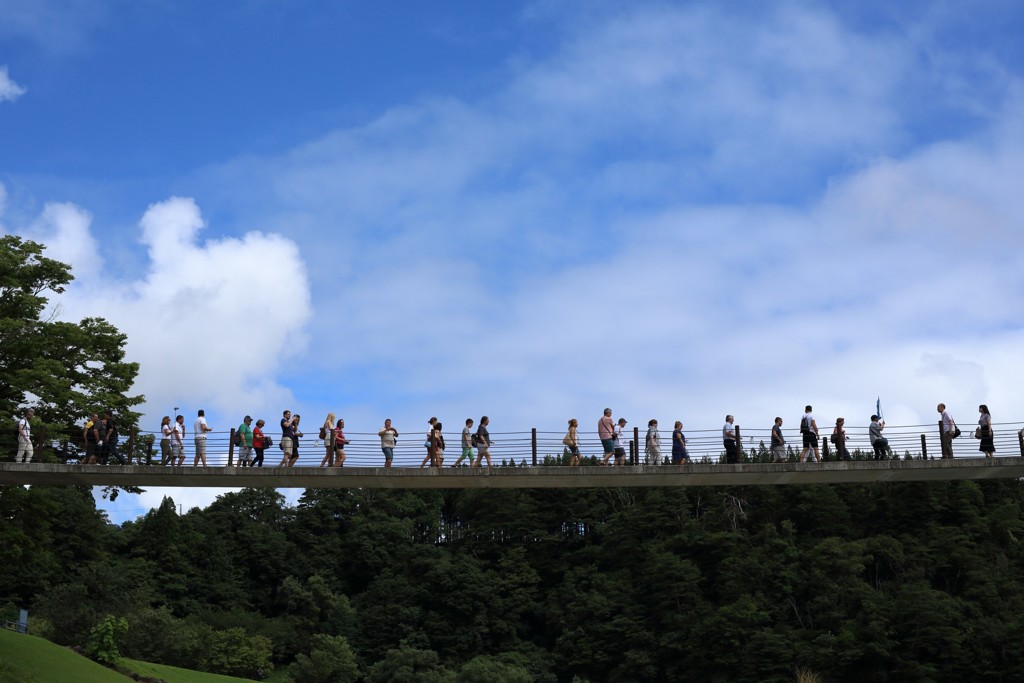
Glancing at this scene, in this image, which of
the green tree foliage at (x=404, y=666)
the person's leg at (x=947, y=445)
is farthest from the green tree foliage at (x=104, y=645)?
the person's leg at (x=947, y=445)

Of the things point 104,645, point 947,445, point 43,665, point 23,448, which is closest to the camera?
point 947,445

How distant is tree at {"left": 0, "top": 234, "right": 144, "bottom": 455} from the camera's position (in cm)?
3064

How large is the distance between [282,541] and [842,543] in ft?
140

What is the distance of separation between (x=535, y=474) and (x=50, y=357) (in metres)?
Result: 16.2

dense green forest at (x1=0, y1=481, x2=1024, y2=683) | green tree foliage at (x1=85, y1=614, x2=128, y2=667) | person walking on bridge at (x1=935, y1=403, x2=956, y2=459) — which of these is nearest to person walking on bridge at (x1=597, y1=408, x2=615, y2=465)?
person walking on bridge at (x1=935, y1=403, x2=956, y2=459)

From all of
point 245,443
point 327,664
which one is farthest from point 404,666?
point 245,443

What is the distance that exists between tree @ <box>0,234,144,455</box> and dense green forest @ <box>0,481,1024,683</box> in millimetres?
24221

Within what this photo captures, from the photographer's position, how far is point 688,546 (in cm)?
7419

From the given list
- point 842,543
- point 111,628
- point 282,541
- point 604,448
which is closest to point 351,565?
point 282,541

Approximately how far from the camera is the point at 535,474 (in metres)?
24.8

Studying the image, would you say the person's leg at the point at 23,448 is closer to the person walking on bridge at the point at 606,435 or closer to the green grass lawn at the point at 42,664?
the green grass lawn at the point at 42,664

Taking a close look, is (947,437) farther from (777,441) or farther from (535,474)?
(535,474)

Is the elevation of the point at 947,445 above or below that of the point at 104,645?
above

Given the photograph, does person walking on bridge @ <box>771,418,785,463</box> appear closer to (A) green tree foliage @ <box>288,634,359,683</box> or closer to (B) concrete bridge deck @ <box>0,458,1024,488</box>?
(B) concrete bridge deck @ <box>0,458,1024,488</box>
